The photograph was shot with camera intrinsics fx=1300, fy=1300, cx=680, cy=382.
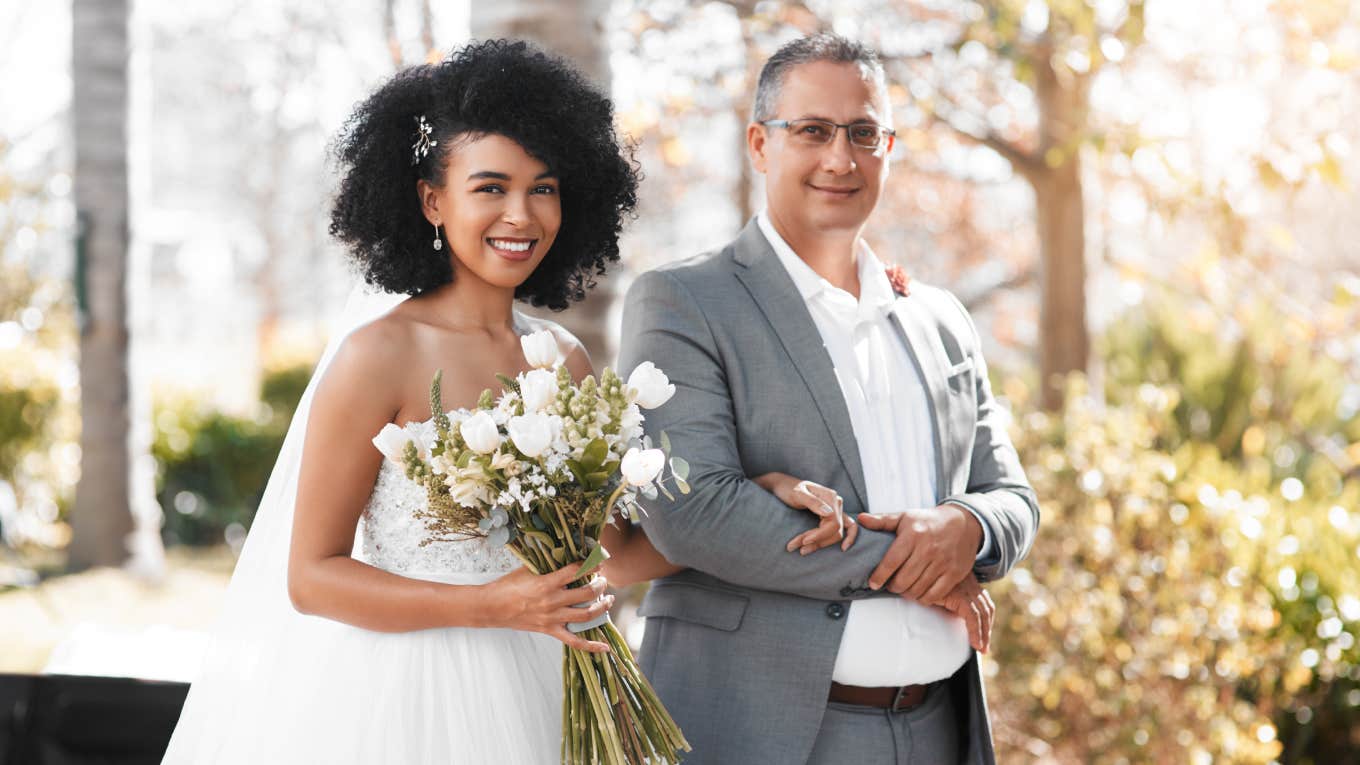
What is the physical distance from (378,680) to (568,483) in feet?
1.97

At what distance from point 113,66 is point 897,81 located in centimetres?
578

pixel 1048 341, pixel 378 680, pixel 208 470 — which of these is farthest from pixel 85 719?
pixel 208 470

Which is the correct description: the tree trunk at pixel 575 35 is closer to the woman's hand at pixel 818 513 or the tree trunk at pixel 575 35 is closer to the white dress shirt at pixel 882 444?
the white dress shirt at pixel 882 444

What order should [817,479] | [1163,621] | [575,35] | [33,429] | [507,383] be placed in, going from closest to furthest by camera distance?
[507,383] < [817,479] < [575,35] < [1163,621] < [33,429]

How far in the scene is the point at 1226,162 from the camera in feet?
23.5

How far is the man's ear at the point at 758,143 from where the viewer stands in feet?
9.48

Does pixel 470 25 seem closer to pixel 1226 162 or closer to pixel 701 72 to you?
pixel 701 72

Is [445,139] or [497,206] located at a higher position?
[445,139]

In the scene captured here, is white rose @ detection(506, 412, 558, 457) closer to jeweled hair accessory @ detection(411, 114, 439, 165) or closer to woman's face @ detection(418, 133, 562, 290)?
woman's face @ detection(418, 133, 562, 290)

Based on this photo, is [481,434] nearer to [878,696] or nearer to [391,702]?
[391,702]

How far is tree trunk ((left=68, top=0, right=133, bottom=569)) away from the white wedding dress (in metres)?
7.14

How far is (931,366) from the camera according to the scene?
2.87 meters

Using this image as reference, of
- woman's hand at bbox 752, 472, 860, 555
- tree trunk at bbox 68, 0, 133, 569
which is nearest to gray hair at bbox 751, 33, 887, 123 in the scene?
woman's hand at bbox 752, 472, 860, 555

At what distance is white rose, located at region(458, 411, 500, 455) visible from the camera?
77.4 inches
